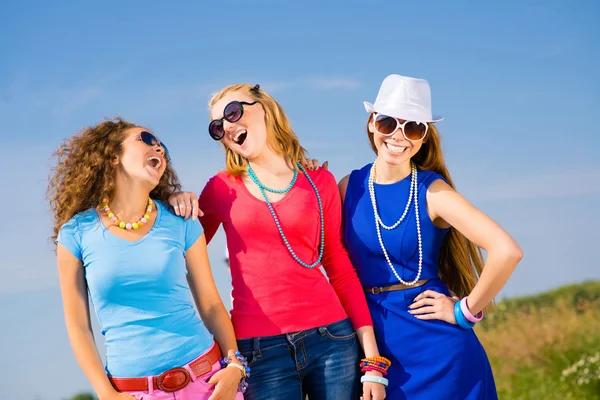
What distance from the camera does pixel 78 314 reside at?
355 centimetres

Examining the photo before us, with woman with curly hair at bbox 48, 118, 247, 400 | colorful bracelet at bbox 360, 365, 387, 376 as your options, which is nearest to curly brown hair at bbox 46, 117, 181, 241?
woman with curly hair at bbox 48, 118, 247, 400

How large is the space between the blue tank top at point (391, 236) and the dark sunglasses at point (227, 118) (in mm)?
897

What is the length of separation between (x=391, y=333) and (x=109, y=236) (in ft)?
5.78

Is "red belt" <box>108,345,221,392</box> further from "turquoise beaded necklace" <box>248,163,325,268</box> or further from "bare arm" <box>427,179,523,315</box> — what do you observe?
"bare arm" <box>427,179,523,315</box>

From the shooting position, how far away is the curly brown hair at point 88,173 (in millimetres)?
3768

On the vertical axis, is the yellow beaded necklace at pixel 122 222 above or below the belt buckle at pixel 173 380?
above

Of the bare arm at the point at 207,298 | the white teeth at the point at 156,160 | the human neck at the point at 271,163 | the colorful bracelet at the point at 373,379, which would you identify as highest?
the white teeth at the point at 156,160

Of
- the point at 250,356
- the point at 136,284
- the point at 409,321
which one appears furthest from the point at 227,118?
the point at 409,321

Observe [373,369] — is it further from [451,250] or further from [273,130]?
[273,130]

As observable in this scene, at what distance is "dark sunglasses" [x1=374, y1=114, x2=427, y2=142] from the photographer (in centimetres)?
429

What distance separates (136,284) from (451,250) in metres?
2.08

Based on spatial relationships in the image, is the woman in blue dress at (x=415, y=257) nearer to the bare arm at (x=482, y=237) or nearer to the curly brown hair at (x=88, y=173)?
the bare arm at (x=482, y=237)

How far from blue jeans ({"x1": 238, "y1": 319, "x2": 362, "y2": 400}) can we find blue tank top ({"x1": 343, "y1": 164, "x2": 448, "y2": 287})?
0.42 m

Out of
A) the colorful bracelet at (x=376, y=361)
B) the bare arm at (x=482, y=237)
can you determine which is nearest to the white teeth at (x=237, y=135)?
the bare arm at (x=482, y=237)
